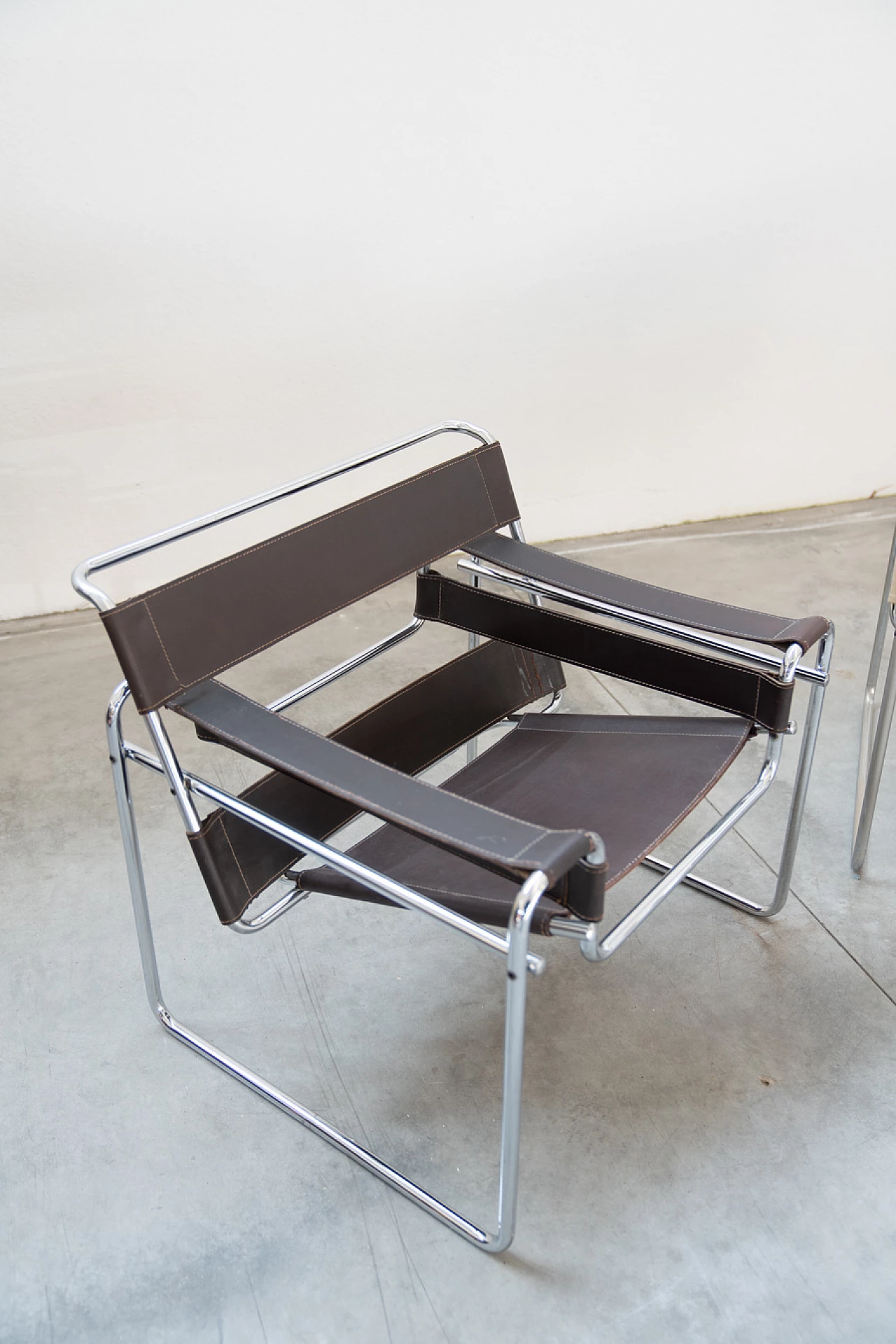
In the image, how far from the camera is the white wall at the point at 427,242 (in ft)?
8.57

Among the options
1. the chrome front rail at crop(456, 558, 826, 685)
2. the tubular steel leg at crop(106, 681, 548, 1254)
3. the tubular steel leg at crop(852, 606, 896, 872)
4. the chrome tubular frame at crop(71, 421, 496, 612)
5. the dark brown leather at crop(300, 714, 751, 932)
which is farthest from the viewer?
the tubular steel leg at crop(852, 606, 896, 872)

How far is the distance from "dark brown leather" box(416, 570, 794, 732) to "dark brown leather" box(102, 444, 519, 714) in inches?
4.3

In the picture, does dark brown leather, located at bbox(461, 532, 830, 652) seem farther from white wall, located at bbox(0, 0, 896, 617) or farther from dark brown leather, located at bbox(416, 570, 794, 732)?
white wall, located at bbox(0, 0, 896, 617)

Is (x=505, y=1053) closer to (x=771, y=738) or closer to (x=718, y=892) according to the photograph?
(x=771, y=738)

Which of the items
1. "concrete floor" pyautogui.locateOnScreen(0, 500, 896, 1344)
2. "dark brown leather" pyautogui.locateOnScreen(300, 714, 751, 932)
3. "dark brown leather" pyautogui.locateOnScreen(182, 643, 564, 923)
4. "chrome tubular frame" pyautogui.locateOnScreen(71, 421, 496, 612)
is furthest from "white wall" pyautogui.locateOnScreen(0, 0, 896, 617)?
"dark brown leather" pyautogui.locateOnScreen(300, 714, 751, 932)

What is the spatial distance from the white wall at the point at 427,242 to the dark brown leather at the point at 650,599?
1.34 m

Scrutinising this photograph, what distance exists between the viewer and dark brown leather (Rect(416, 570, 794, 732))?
1.67 meters

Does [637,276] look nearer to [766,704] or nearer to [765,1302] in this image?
[766,704]

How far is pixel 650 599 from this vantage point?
69.2 inches

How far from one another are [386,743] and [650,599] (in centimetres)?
47

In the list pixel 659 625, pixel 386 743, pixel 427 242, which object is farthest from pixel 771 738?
pixel 427 242

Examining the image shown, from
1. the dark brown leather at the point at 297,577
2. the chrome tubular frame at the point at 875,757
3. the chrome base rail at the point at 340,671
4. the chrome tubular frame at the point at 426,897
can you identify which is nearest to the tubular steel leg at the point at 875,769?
the chrome tubular frame at the point at 875,757

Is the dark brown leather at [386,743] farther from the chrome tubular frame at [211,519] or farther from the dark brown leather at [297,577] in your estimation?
the chrome tubular frame at [211,519]

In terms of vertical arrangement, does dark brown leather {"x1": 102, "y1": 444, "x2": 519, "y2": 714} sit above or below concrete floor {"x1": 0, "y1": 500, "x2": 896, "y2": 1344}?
above
